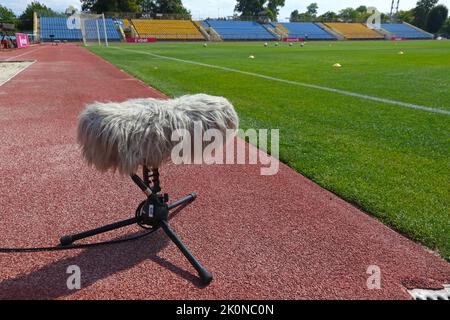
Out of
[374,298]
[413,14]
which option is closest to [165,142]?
[374,298]

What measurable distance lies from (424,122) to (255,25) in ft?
228

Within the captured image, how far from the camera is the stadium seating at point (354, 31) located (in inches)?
2699

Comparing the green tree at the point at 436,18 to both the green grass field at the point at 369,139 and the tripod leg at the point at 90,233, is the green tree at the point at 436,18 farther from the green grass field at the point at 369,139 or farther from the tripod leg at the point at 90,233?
the tripod leg at the point at 90,233

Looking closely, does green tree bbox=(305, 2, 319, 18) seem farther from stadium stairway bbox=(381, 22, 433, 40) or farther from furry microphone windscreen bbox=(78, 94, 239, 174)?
furry microphone windscreen bbox=(78, 94, 239, 174)

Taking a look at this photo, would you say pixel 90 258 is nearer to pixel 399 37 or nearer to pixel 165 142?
pixel 165 142

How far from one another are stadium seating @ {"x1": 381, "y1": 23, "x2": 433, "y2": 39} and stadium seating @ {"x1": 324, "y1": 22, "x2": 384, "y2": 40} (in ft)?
14.6

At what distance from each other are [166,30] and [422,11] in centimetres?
7193

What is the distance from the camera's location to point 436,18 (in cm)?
8550

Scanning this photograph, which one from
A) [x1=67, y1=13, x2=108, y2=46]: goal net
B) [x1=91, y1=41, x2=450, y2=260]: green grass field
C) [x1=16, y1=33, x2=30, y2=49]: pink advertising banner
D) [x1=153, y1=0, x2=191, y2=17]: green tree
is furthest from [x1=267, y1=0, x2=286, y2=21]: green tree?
[x1=91, y1=41, x2=450, y2=260]: green grass field

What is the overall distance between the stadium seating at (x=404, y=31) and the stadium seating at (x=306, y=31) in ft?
51.7

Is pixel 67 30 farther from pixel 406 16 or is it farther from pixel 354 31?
pixel 406 16
